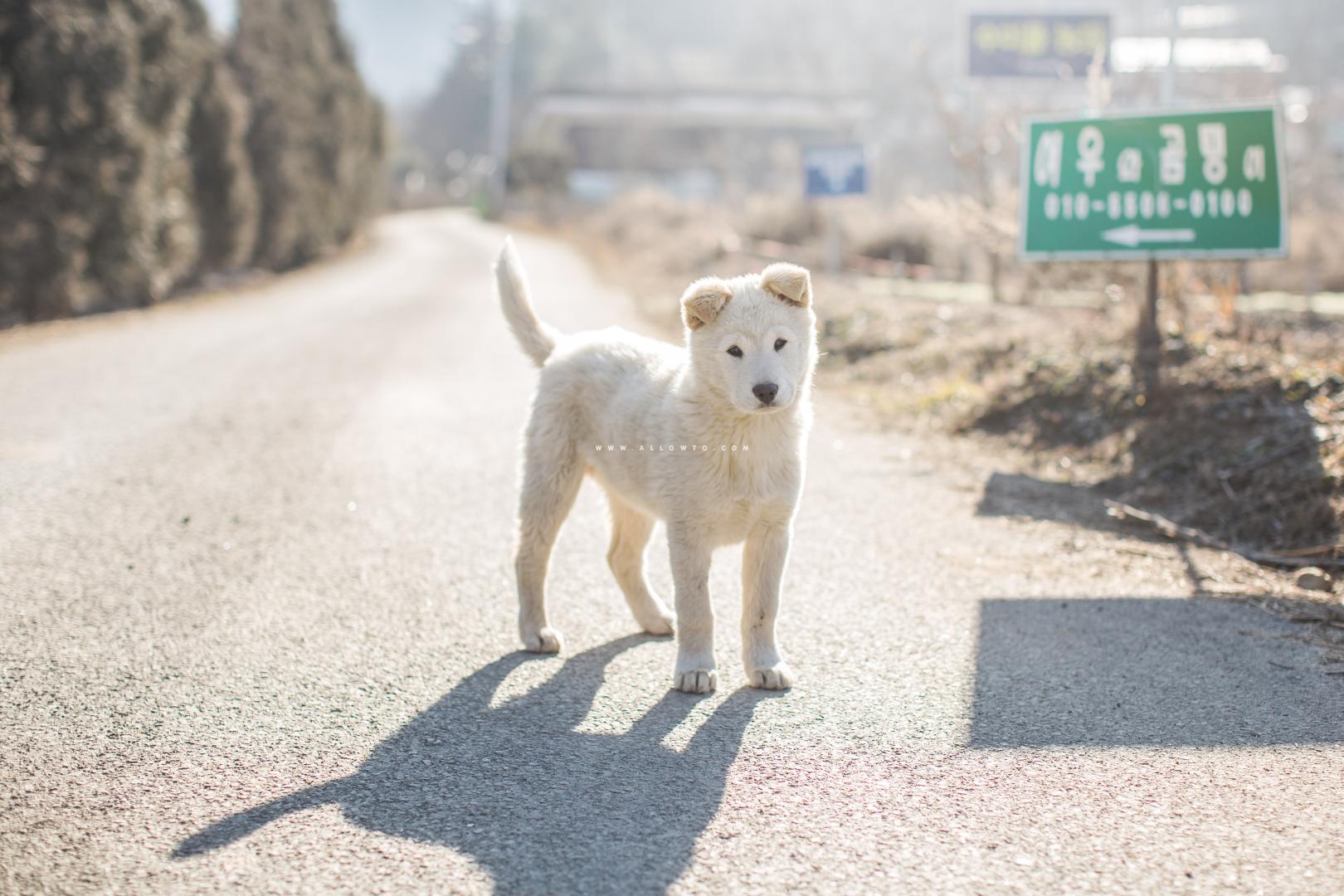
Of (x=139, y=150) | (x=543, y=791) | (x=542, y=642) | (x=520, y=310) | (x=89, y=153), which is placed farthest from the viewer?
(x=139, y=150)

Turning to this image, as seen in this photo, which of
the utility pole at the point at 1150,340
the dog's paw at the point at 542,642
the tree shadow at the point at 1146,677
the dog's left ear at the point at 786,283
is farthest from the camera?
the utility pole at the point at 1150,340

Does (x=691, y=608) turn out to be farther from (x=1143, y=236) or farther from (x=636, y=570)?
(x=1143, y=236)

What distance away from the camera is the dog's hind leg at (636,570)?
5051 millimetres

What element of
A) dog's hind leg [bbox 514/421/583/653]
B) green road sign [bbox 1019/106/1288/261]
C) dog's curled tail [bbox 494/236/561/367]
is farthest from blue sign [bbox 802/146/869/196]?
dog's hind leg [bbox 514/421/583/653]

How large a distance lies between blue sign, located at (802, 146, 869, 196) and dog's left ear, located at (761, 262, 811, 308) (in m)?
14.8

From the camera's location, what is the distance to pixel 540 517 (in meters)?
4.82

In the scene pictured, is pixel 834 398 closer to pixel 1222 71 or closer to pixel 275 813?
pixel 275 813

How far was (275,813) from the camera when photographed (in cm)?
334

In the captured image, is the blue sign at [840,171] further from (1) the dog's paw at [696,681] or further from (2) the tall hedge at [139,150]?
(1) the dog's paw at [696,681]

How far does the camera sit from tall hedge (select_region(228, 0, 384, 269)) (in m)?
26.8

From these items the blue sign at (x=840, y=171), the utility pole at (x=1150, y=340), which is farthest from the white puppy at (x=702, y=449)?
the blue sign at (x=840, y=171)

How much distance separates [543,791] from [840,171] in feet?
53.3

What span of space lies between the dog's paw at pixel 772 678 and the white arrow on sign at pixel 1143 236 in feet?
19.0

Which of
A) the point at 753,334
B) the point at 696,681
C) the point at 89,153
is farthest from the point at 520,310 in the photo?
the point at 89,153
